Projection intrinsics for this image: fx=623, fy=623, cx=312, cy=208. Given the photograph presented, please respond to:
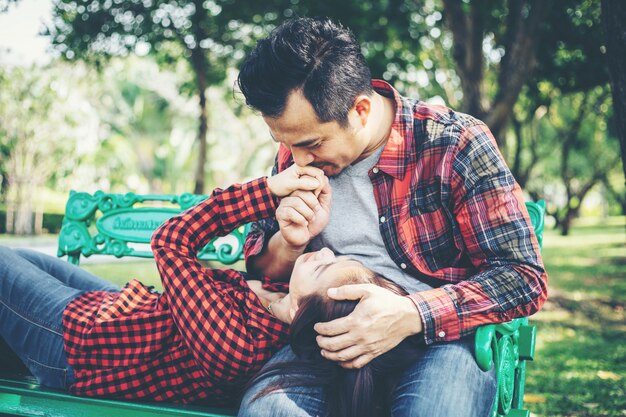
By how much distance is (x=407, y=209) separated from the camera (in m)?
2.61

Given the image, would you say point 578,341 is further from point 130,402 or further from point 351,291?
point 130,402

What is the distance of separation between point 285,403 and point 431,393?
0.48 metres

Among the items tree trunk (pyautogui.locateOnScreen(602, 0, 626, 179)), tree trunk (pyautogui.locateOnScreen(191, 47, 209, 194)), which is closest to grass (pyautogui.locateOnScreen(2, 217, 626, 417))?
tree trunk (pyautogui.locateOnScreen(191, 47, 209, 194))

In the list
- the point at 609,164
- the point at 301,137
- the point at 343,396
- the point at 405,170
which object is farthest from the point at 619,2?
the point at 609,164

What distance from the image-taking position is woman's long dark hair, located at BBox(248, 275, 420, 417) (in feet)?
6.79

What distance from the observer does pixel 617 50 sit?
9.78ft

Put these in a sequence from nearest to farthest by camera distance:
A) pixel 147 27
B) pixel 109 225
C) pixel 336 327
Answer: pixel 336 327 → pixel 109 225 → pixel 147 27

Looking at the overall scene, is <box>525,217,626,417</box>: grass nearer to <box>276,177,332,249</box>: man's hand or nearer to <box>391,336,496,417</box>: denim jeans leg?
<box>391,336,496,417</box>: denim jeans leg

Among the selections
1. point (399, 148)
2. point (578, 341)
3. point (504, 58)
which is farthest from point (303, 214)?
point (504, 58)

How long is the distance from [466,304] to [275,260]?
39.2 inches

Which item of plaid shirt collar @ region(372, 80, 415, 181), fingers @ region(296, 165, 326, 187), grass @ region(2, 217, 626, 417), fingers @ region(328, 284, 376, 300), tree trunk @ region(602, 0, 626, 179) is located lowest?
grass @ region(2, 217, 626, 417)

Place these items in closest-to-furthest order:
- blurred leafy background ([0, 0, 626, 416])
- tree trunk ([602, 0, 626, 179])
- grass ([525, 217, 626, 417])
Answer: tree trunk ([602, 0, 626, 179]), grass ([525, 217, 626, 417]), blurred leafy background ([0, 0, 626, 416])

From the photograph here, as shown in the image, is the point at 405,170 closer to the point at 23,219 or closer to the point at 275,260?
the point at 275,260

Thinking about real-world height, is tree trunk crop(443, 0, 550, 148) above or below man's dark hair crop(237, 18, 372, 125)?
above
